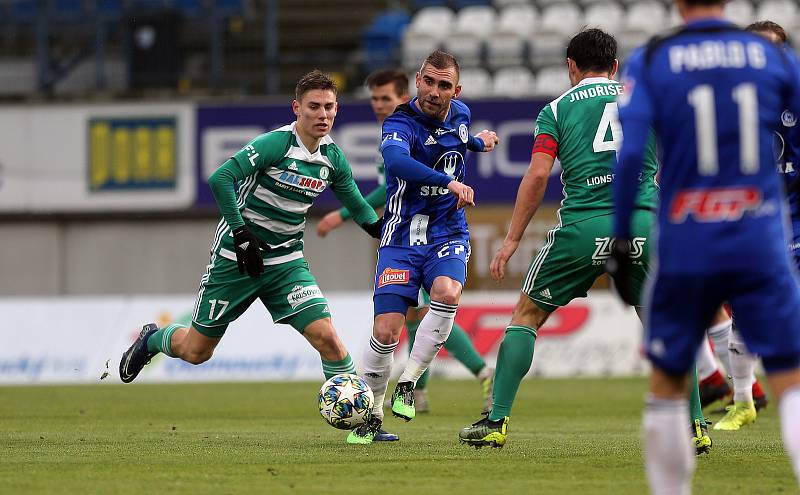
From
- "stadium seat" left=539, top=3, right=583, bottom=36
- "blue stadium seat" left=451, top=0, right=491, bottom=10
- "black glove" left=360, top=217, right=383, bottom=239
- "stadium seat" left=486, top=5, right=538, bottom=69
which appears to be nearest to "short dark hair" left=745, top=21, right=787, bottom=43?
"black glove" left=360, top=217, right=383, bottom=239

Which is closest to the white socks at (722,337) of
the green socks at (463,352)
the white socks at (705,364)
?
the white socks at (705,364)

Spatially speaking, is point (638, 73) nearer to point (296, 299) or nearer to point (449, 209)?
point (449, 209)

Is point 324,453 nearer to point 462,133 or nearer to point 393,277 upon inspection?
point 393,277

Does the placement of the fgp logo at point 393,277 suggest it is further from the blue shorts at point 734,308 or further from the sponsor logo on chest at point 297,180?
the blue shorts at point 734,308

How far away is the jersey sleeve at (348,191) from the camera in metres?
8.70

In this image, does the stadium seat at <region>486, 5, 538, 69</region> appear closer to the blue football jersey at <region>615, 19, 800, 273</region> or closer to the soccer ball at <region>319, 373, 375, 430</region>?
the soccer ball at <region>319, 373, 375, 430</region>

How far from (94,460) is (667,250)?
12.6 feet

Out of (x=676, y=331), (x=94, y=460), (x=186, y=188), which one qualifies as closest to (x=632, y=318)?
(x=186, y=188)

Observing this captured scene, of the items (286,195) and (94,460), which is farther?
(286,195)

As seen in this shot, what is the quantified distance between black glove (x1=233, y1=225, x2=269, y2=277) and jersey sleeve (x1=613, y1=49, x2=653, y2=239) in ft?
13.0

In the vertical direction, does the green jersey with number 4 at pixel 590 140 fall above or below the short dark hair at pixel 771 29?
below

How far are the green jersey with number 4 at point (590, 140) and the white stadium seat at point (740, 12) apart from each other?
14.4 metres

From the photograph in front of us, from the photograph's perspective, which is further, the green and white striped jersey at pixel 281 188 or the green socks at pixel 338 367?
the green socks at pixel 338 367

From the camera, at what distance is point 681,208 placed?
15.4 feet
